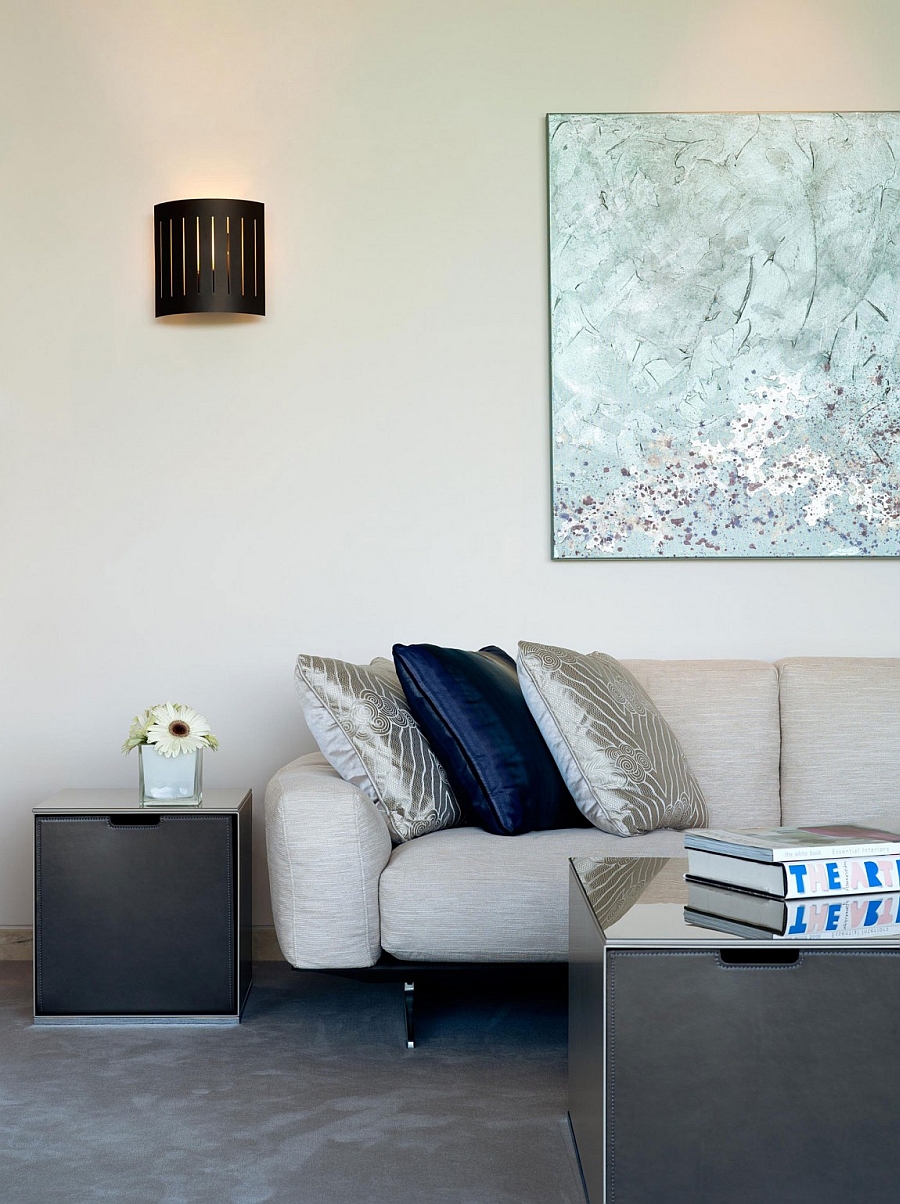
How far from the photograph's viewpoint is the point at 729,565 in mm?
3518

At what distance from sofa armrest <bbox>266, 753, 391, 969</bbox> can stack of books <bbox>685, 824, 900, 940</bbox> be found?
2.96 feet

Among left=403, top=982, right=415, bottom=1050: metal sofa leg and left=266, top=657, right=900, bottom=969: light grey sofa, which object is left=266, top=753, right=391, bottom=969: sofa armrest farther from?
left=403, top=982, right=415, bottom=1050: metal sofa leg

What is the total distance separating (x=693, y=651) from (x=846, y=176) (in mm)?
1435

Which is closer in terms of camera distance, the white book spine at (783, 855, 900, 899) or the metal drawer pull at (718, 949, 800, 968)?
the metal drawer pull at (718, 949, 800, 968)

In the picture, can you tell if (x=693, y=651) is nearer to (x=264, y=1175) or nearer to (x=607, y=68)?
(x=607, y=68)

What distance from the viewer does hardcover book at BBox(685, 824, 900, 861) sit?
1784 millimetres

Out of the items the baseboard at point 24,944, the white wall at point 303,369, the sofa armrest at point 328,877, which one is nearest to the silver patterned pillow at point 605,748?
the sofa armrest at point 328,877

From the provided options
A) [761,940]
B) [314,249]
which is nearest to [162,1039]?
[761,940]

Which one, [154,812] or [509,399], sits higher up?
[509,399]

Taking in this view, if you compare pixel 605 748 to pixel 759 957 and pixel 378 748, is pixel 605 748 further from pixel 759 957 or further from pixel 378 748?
pixel 759 957

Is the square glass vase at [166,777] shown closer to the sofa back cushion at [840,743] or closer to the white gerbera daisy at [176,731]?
the white gerbera daisy at [176,731]

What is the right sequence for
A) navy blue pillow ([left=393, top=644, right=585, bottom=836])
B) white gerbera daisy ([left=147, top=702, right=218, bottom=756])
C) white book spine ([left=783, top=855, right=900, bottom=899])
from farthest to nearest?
white gerbera daisy ([left=147, top=702, right=218, bottom=756]) < navy blue pillow ([left=393, top=644, right=585, bottom=836]) < white book spine ([left=783, top=855, right=900, bottom=899])

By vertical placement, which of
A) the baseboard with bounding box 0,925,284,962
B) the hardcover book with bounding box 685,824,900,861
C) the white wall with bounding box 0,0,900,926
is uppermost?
the white wall with bounding box 0,0,900,926

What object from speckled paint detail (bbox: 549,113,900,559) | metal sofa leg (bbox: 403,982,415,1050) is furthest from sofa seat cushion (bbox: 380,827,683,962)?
speckled paint detail (bbox: 549,113,900,559)
